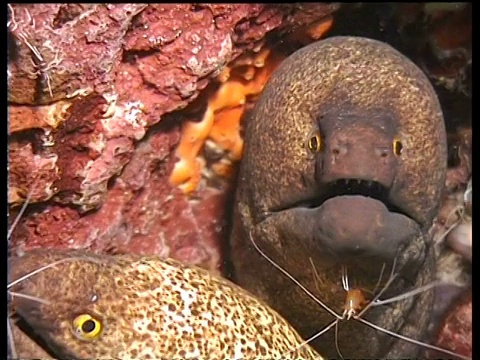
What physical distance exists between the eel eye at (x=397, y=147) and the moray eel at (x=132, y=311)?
0.93m

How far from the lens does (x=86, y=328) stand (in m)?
2.20

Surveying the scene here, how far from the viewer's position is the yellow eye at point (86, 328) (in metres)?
2.20

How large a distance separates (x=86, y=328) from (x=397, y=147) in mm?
1514

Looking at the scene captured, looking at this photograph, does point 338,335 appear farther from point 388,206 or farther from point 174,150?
point 174,150

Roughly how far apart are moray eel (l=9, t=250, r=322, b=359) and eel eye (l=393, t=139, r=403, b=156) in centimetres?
93

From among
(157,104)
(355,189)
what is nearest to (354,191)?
(355,189)

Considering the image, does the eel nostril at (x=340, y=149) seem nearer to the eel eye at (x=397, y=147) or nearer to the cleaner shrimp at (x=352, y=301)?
the eel eye at (x=397, y=147)

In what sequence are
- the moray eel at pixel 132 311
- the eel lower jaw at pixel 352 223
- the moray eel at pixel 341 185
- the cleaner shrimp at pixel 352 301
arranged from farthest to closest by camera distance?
the cleaner shrimp at pixel 352 301, the moray eel at pixel 341 185, the eel lower jaw at pixel 352 223, the moray eel at pixel 132 311

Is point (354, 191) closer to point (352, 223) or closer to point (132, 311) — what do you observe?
point (352, 223)

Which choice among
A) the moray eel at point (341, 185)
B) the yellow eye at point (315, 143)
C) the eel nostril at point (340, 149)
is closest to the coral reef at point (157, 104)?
the moray eel at point (341, 185)

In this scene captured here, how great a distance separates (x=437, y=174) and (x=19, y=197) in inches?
74.6

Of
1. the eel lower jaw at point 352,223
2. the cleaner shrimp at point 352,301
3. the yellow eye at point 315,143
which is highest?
the yellow eye at point 315,143

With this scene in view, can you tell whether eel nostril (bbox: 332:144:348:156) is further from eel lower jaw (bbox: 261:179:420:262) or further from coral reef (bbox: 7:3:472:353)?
coral reef (bbox: 7:3:472:353)

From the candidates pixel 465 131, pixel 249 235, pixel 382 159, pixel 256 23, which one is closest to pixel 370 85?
pixel 382 159
